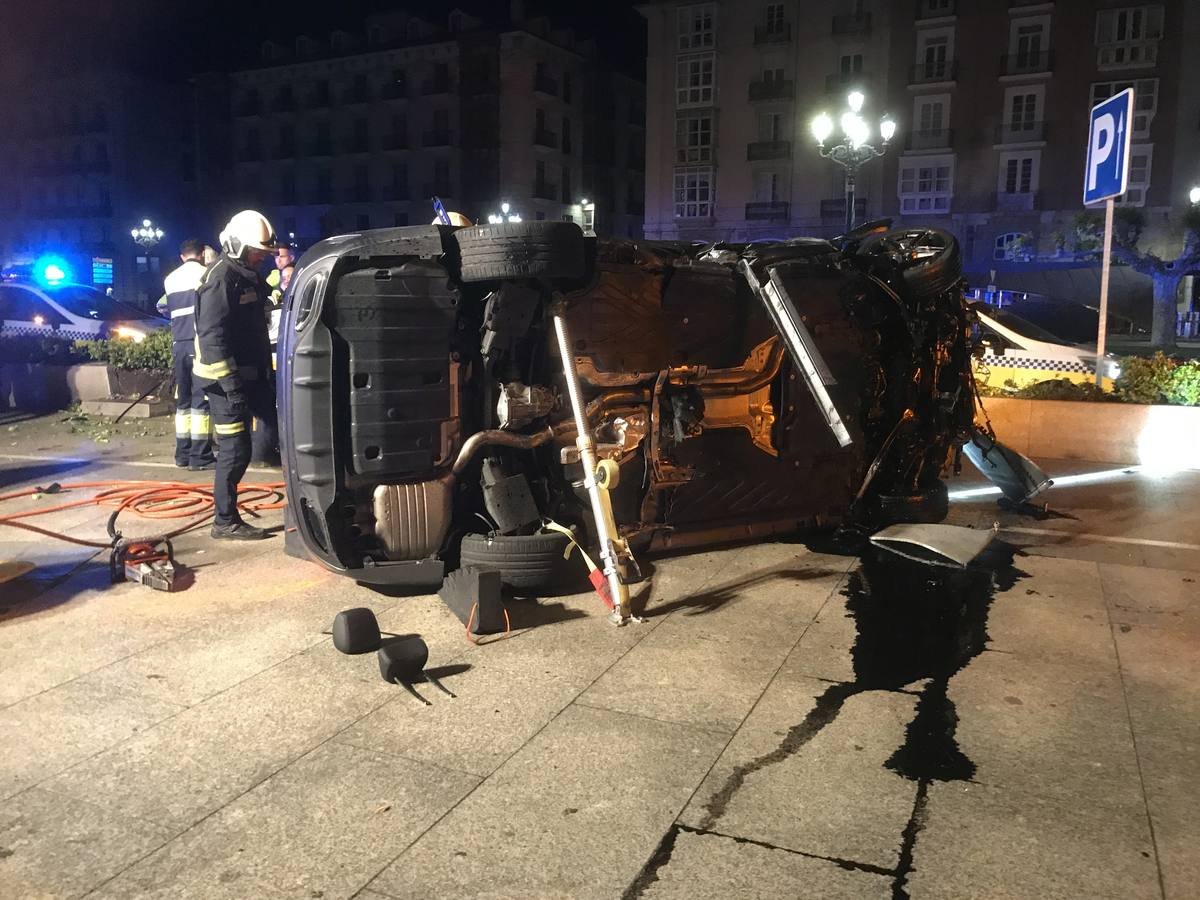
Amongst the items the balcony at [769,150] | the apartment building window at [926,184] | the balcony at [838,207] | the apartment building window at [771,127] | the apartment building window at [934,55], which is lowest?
the balcony at [838,207]

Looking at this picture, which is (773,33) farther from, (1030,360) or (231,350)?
(231,350)

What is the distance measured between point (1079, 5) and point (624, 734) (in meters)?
45.3

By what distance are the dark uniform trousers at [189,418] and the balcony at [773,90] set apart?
3983cm

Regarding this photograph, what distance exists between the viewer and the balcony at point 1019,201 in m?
39.4

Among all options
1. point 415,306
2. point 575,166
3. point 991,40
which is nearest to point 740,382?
point 415,306

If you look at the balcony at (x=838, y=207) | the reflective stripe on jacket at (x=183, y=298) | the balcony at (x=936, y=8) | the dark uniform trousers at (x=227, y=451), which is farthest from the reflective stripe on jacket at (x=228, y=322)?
the balcony at (x=936, y=8)

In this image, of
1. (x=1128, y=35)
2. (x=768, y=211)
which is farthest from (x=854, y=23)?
(x=1128, y=35)

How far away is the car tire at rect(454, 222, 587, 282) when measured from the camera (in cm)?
399

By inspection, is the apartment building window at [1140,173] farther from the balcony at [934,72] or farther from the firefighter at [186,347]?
the firefighter at [186,347]

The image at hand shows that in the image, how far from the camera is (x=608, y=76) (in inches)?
2235

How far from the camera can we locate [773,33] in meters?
43.2

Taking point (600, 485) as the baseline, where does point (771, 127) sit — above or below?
above

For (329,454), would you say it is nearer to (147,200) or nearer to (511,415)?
(511,415)

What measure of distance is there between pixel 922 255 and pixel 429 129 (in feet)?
170
